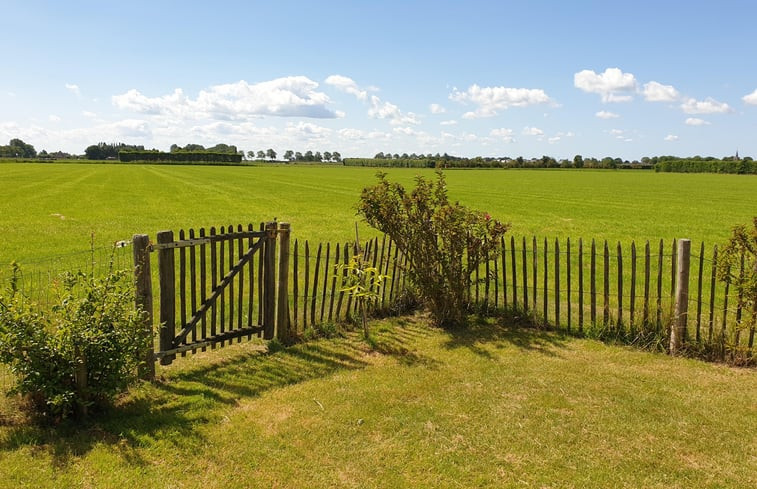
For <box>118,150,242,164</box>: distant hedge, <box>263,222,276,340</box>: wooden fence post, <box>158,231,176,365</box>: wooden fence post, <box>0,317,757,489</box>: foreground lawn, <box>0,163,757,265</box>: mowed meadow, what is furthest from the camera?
<box>118,150,242,164</box>: distant hedge

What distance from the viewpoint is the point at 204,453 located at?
15.3 feet

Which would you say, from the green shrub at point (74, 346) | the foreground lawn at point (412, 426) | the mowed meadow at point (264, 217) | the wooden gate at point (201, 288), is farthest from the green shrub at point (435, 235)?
the mowed meadow at point (264, 217)

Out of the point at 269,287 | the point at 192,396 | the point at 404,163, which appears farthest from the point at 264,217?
the point at 404,163

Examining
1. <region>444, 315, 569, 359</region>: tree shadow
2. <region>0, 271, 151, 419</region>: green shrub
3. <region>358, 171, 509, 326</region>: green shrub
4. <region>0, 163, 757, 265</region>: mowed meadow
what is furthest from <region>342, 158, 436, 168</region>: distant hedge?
<region>0, 271, 151, 419</region>: green shrub

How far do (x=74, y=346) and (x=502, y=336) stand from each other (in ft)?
19.1

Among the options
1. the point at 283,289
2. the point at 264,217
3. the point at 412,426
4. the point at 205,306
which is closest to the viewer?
the point at 412,426

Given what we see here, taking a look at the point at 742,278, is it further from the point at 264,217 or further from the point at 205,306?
the point at 264,217

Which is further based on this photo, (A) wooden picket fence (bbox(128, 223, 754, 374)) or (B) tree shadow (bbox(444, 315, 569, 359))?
(B) tree shadow (bbox(444, 315, 569, 359))

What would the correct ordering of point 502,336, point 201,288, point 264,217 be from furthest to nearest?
point 264,217, point 502,336, point 201,288

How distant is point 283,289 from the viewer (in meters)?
7.52

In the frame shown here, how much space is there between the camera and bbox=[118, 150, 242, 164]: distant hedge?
160125 mm

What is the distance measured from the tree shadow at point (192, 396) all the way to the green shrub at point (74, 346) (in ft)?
0.89

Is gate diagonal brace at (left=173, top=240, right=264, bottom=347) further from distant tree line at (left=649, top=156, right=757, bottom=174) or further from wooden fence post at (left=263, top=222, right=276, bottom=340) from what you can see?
distant tree line at (left=649, top=156, right=757, bottom=174)

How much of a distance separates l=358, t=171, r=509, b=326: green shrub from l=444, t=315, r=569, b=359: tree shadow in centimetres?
38
